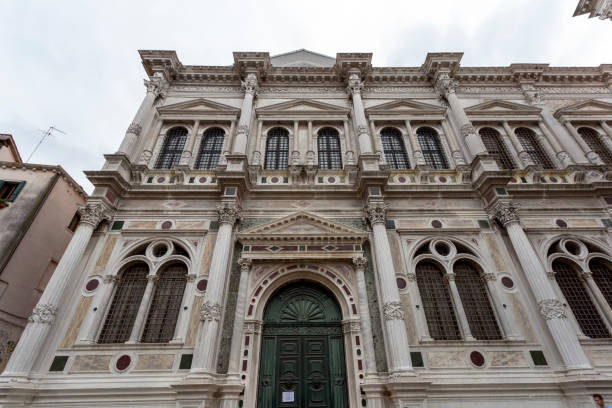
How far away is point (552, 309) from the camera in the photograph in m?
8.67

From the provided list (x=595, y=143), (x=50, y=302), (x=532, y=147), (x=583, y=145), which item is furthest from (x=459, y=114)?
(x=50, y=302)

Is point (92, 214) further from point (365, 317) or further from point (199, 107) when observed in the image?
point (365, 317)

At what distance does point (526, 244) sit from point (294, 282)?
792cm

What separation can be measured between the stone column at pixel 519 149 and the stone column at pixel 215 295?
12.4 m

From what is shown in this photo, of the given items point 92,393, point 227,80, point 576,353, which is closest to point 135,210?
point 92,393

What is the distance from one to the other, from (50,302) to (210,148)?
26.6 feet

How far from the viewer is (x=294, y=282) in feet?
33.7

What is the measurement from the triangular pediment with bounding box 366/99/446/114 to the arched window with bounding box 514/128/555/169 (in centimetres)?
395

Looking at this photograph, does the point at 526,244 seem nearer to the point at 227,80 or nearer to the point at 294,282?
the point at 294,282

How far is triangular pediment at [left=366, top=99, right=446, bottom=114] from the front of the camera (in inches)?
567

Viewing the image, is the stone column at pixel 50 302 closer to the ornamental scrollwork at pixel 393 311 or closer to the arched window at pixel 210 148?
the arched window at pixel 210 148

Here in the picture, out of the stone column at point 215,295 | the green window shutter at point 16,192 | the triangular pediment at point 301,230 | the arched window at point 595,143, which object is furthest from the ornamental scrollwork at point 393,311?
the green window shutter at point 16,192

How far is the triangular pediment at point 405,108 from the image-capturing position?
47.3ft

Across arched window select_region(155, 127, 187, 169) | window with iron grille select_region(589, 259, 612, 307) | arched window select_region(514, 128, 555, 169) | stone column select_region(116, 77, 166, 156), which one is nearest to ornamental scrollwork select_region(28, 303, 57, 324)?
stone column select_region(116, 77, 166, 156)
